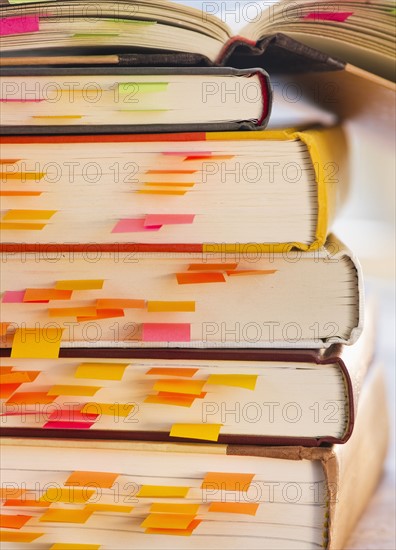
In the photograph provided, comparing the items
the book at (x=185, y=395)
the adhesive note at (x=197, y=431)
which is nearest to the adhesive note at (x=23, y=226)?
the book at (x=185, y=395)

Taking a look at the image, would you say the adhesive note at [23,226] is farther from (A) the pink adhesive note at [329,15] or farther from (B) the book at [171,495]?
(A) the pink adhesive note at [329,15]

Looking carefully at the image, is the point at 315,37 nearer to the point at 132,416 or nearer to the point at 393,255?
the point at 132,416

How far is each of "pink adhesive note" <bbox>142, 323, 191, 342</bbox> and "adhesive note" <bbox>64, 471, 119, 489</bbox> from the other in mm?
138

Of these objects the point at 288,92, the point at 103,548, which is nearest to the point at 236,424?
the point at 103,548

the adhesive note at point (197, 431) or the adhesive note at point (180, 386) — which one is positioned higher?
the adhesive note at point (180, 386)

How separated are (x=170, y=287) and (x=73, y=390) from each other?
14 centimetres

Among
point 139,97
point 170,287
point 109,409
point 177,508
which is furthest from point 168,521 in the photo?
point 139,97

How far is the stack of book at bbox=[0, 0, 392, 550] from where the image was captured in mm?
710

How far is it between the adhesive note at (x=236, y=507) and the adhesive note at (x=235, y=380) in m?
0.11

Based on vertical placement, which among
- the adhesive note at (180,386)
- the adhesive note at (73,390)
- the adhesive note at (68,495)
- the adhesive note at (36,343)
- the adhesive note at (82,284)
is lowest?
the adhesive note at (68,495)

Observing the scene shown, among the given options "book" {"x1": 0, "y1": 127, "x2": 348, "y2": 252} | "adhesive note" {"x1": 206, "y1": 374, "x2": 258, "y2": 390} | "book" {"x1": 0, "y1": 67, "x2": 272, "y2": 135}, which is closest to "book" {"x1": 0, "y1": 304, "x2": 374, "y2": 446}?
"adhesive note" {"x1": 206, "y1": 374, "x2": 258, "y2": 390}

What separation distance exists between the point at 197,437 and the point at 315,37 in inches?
15.4

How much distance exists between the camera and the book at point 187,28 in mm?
710

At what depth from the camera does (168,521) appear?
29.4 inches
